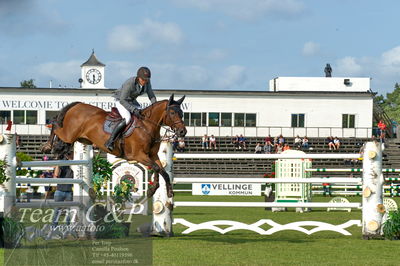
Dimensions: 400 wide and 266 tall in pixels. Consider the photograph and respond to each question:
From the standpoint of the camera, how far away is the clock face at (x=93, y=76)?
70.6 metres

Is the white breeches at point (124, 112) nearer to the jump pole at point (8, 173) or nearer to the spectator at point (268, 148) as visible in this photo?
the jump pole at point (8, 173)

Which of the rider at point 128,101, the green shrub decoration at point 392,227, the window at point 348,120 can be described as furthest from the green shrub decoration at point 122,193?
the window at point 348,120

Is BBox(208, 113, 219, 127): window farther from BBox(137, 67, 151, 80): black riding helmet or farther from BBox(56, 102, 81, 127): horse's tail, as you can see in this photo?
BBox(137, 67, 151, 80): black riding helmet

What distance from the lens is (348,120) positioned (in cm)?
6353

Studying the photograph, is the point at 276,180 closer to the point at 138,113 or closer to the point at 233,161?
the point at 138,113

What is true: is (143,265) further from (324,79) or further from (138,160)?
(324,79)

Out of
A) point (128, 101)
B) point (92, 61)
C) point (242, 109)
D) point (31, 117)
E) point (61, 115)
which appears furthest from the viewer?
point (92, 61)

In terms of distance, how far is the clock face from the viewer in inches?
2781

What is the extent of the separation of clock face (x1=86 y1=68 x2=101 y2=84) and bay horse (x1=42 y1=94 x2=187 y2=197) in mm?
57219

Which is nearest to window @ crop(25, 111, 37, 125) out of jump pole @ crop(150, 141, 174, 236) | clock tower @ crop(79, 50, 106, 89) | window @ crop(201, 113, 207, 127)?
clock tower @ crop(79, 50, 106, 89)

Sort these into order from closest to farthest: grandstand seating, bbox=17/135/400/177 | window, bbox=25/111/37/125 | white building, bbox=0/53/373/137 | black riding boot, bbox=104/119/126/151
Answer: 1. black riding boot, bbox=104/119/126/151
2. grandstand seating, bbox=17/135/400/177
3. window, bbox=25/111/37/125
4. white building, bbox=0/53/373/137

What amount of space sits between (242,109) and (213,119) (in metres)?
2.57

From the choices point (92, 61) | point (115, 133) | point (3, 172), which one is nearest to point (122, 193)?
point (115, 133)

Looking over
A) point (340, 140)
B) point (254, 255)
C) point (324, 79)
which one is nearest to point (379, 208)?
point (254, 255)
